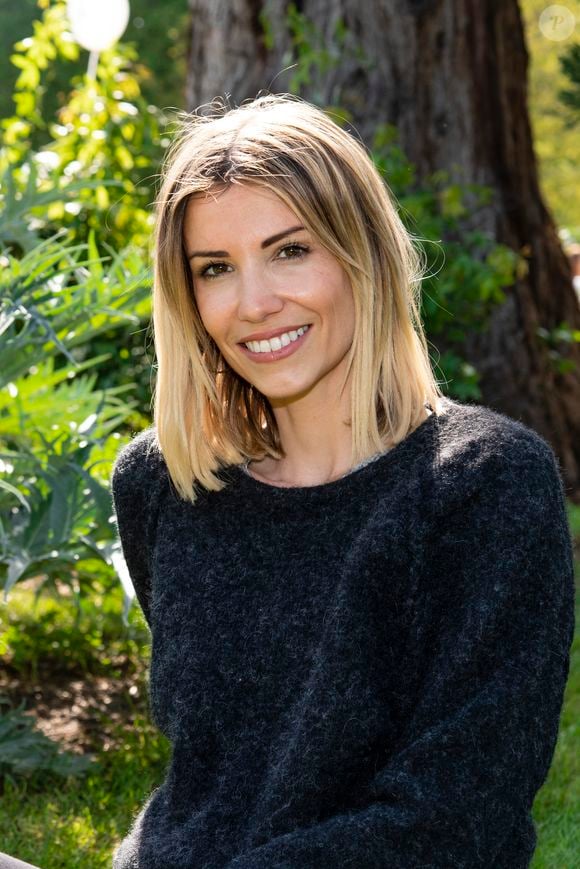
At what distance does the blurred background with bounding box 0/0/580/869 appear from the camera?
3.02 metres

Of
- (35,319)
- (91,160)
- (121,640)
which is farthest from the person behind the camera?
(91,160)

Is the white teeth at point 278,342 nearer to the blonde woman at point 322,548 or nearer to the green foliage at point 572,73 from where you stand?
the blonde woman at point 322,548

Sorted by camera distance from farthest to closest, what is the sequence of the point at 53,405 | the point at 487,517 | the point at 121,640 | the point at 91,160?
1. the point at 91,160
2. the point at 121,640
3. the point at 53,405
4. the point at 487,517

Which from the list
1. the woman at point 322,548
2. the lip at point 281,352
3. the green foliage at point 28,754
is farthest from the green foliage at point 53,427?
the lip at point 281,352

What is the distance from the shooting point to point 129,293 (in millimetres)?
3213

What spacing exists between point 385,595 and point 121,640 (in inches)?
110

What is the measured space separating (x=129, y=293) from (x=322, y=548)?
4.95 feet

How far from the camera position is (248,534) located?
2.02 metres

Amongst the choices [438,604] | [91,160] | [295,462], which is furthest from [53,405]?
[91,160]

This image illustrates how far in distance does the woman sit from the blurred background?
23.7 inches

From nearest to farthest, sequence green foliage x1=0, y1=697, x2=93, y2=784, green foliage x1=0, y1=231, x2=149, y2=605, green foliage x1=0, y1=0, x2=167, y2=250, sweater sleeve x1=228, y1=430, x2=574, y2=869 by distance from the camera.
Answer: sweater sleeve x1=228, y1=430, x2=574, y2=869
green foliage x1=0, y1=231, x2=149, y2=605
green foliage x1=0, y1=697, x2=93, y2=784
green foliage x1=0, y1=0, x2=167, y2=250

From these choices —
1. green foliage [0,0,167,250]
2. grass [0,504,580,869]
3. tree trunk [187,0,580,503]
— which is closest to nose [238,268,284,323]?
grass [0,504,580,869]

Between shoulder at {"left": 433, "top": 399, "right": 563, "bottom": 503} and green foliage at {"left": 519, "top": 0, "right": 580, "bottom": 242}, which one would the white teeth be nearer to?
shoulder at {"left": 433, "top": 399, "right": 563, "bottom": 503}

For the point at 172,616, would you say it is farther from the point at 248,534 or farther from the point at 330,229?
the point at 330,229
